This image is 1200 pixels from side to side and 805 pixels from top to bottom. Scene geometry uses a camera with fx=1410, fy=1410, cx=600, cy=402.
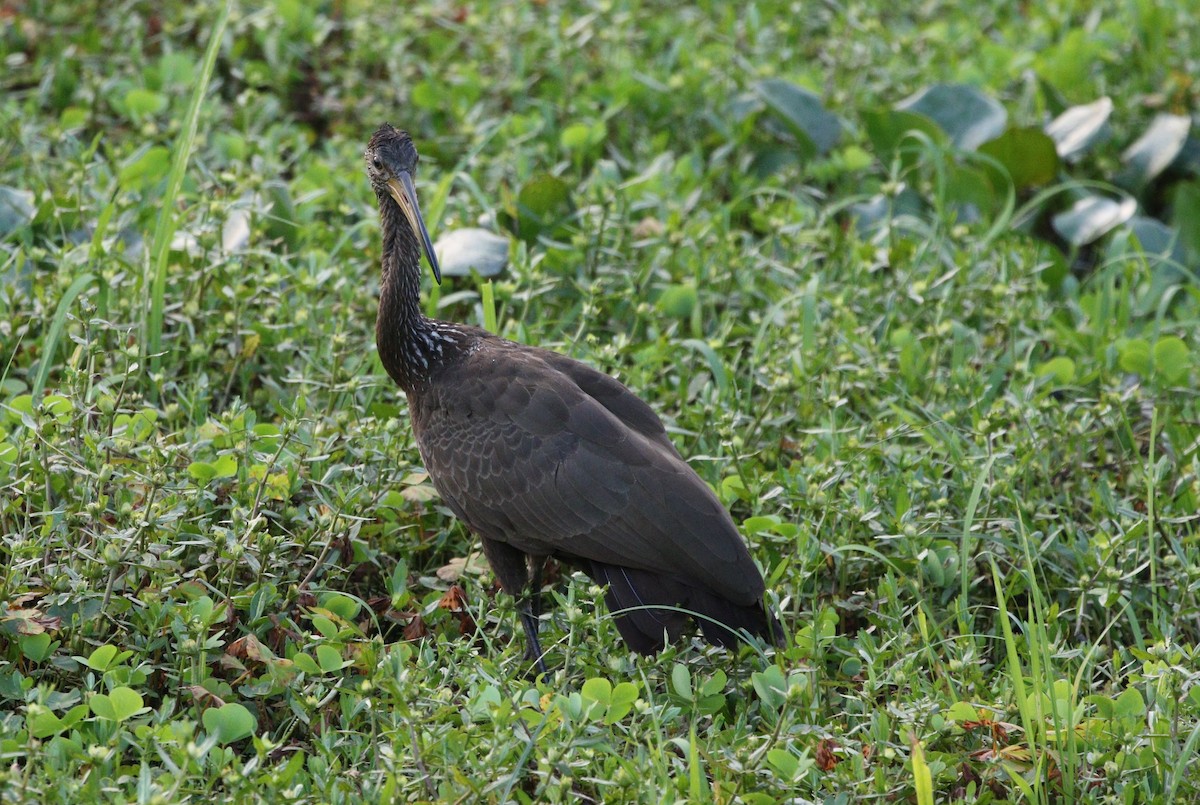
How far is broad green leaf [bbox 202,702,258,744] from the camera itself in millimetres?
3646

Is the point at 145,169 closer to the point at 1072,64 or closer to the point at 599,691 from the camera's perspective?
the point at 599,691

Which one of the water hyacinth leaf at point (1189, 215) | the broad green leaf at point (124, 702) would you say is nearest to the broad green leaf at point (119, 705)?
the broad green leaf at point (124, 702)

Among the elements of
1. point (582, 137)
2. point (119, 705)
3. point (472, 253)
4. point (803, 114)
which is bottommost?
point (119, 705)

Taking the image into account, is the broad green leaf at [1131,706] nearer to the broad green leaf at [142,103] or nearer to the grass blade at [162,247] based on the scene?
the grass blade at [162,247]

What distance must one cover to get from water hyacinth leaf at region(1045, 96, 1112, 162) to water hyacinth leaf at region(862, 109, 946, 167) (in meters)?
0.62

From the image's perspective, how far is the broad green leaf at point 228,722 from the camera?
3.65 metres

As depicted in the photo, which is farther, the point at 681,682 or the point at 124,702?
the point at 681,682

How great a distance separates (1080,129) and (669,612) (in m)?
4.30

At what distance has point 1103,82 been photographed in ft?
26.2

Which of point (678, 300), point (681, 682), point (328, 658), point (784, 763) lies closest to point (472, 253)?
point (678, 300)

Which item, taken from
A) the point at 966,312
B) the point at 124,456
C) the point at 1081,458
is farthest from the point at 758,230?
the point at 124,456

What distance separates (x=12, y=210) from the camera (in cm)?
582

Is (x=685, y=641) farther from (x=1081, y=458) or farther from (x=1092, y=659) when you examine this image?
(x=1081, y=458)

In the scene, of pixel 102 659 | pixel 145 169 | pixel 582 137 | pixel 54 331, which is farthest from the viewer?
pixel 582 137
